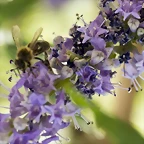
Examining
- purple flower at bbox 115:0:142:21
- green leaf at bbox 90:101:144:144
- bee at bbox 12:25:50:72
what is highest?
purple flower at bbox 115:0:142:21

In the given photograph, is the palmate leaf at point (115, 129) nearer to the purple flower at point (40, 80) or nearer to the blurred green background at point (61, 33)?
the blurred green background at point (61, 33)

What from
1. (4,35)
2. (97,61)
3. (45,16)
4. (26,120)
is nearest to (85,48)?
(97,61)

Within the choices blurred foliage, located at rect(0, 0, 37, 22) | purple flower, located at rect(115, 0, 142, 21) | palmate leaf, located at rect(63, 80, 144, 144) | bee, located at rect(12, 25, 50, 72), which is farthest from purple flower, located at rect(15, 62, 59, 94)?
blurred foliage, located at rect(0, 0, 37, 22)

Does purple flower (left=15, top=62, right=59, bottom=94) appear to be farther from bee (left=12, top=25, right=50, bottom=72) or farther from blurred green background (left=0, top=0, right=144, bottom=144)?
blurred green background (left=0, top=0, right=144, bottom=144)

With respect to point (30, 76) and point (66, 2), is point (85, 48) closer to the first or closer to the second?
point (30, 76)

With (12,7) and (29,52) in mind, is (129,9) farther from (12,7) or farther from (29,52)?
(12,7)

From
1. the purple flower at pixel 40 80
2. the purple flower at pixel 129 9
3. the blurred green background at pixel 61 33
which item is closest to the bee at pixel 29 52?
the purple flower at pixel 40 80
